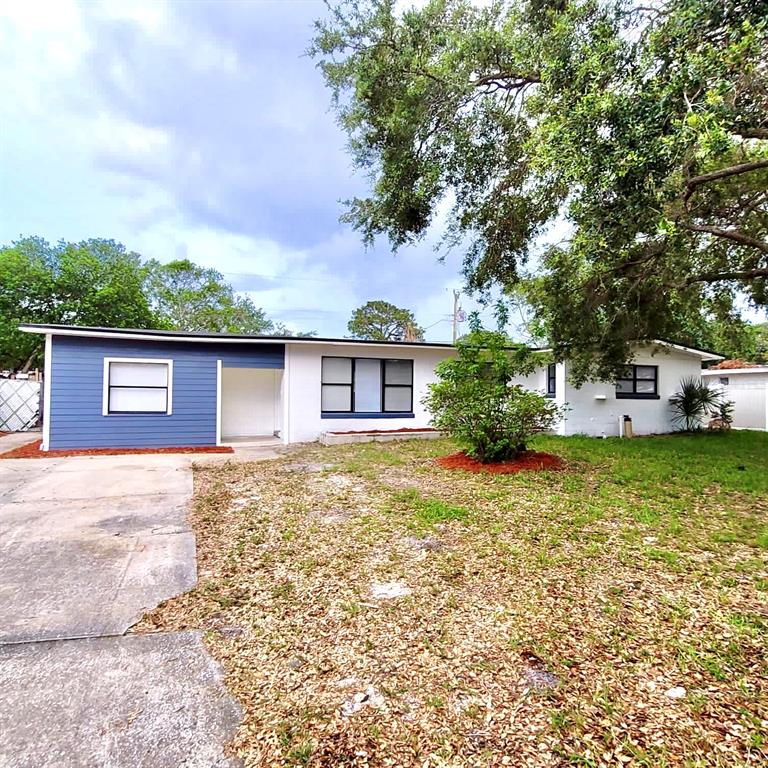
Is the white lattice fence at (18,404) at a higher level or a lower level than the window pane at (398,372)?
lower

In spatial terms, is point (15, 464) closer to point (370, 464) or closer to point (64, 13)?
point (370, 464)

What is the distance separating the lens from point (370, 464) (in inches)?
289

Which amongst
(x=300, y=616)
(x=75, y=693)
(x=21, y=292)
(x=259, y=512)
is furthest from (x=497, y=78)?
(x=21, y=292)

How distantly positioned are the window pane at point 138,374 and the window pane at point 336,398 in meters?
3.68

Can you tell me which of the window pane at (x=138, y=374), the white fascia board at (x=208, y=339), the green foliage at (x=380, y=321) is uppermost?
the green foliage at (x=380, y=321)

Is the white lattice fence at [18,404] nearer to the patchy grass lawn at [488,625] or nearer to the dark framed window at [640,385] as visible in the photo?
the patchy grass lawn at [488,625]

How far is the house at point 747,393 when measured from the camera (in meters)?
15.3

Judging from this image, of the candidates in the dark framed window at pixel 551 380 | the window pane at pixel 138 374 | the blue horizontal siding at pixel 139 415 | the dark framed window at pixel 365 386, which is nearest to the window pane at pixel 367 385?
the dark framed window at pixel 365 386

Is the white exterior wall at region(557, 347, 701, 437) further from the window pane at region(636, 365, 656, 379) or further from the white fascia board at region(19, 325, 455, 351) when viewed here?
→ the white fascia board at region(19, 325, 455, 351)

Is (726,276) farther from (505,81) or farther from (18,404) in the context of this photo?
(18,404)

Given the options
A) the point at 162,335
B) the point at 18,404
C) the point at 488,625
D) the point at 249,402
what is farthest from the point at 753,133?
the point at 18,404

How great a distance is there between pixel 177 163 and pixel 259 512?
12517 mm

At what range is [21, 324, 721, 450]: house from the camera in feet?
29.5

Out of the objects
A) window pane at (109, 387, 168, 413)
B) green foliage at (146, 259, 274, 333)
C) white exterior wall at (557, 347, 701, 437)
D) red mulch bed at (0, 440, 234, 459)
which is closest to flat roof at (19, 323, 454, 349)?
window pane at (109, 387, 168, 413)
